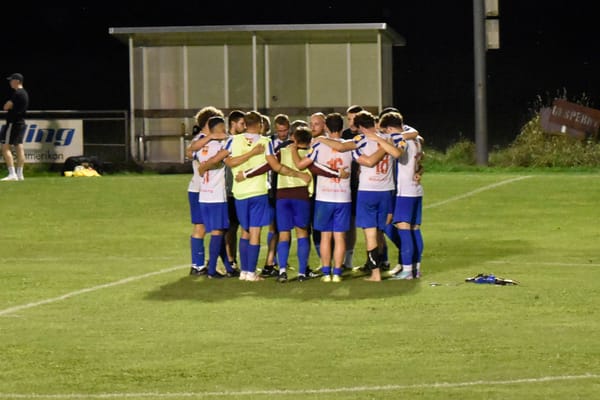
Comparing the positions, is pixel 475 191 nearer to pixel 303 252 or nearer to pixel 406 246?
pixel 406 246

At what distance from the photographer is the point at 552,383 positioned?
31.5ft

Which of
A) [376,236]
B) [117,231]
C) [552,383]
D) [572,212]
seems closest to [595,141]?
[572,212]

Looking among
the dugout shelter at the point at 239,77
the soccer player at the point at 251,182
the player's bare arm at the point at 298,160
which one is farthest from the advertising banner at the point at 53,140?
the player's bare arm at the point at 298,160

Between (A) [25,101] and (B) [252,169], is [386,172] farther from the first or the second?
(A) [25,101]

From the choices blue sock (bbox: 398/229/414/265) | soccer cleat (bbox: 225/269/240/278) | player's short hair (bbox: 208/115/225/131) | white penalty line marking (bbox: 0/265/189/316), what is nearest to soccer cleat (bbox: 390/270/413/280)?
blue sock (bbox: 398/229/414/265)

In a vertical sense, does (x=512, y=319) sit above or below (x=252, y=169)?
below

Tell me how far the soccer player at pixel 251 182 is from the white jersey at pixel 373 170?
1.72 feet

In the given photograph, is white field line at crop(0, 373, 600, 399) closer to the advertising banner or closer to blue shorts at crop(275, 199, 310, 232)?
blue shorts at crop(275, 199, 310, 232)

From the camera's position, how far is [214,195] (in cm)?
1497

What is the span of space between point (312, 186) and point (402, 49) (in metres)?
54.8

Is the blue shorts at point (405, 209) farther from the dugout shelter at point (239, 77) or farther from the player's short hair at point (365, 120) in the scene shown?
the dugout shelter at point (239, 77)

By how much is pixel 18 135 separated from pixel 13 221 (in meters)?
5.40

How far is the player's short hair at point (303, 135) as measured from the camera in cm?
1489

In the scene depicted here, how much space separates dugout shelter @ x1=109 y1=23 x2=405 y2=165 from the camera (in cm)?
3136
